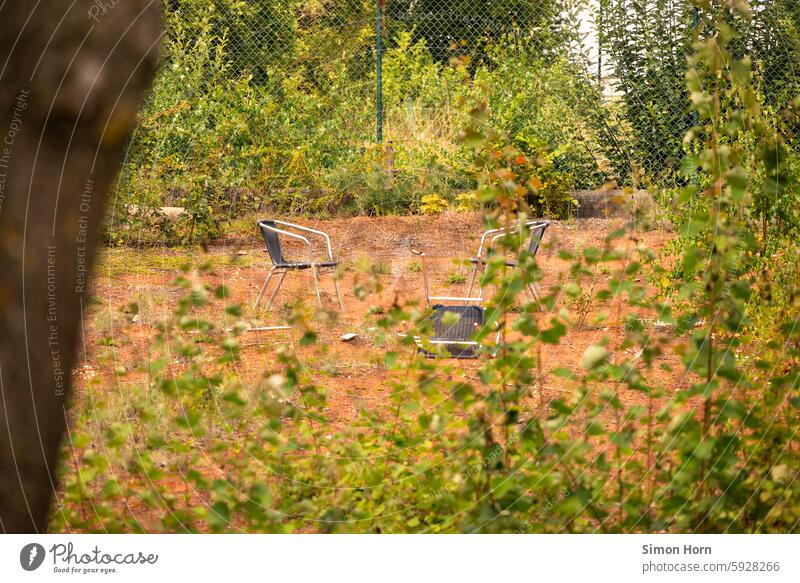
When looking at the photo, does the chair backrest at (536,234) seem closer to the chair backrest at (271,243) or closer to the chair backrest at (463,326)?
the chair backrest at (463,326)

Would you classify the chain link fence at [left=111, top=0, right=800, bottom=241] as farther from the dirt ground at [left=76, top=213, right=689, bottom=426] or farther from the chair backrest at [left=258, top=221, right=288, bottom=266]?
the chair backrest at [left=258, top=221, right=288, bottom=266]

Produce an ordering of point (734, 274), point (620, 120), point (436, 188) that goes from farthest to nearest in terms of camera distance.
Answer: point (436, 188), point (620, 120), point (734, 274)

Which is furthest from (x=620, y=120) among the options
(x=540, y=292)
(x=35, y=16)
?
(x=35, y=16)

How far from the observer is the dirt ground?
385 centimetres

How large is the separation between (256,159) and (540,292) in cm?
329

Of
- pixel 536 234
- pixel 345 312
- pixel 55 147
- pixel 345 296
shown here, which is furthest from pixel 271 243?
pixel 55 147

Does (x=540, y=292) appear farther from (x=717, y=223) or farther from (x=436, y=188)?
(x=717, y=223)

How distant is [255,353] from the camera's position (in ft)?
15.1
